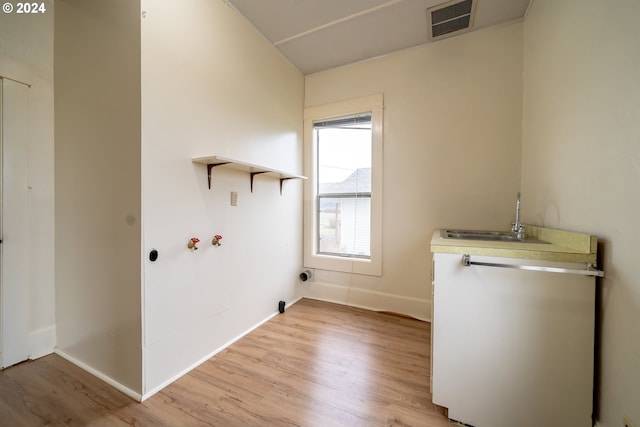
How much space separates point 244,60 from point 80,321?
242 cm

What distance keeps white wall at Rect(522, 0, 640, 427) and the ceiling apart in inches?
A: 23.6

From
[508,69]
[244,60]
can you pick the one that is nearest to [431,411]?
[508,69]

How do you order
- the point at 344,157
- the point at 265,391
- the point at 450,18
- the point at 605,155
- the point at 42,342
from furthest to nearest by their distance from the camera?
the point at 344,157
the point at 450,18
the point at 42,342
the point at 265,391
the point at 605,155

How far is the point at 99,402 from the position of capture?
136cm

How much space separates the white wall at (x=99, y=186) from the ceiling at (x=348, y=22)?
1067 millimetres

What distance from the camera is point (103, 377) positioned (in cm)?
154

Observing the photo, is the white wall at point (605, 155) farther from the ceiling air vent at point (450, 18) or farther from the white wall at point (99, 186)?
the white wall at point (99, 186)

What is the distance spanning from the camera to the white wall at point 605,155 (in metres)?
0.92

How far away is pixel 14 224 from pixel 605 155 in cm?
357

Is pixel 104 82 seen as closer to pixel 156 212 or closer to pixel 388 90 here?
pixel 156 212

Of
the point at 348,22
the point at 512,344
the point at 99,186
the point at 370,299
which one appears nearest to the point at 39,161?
the point at 99,186

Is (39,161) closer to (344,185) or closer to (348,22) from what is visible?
(344,185)

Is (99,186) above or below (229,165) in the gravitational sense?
below

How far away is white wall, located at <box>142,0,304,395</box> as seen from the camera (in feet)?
4.62
